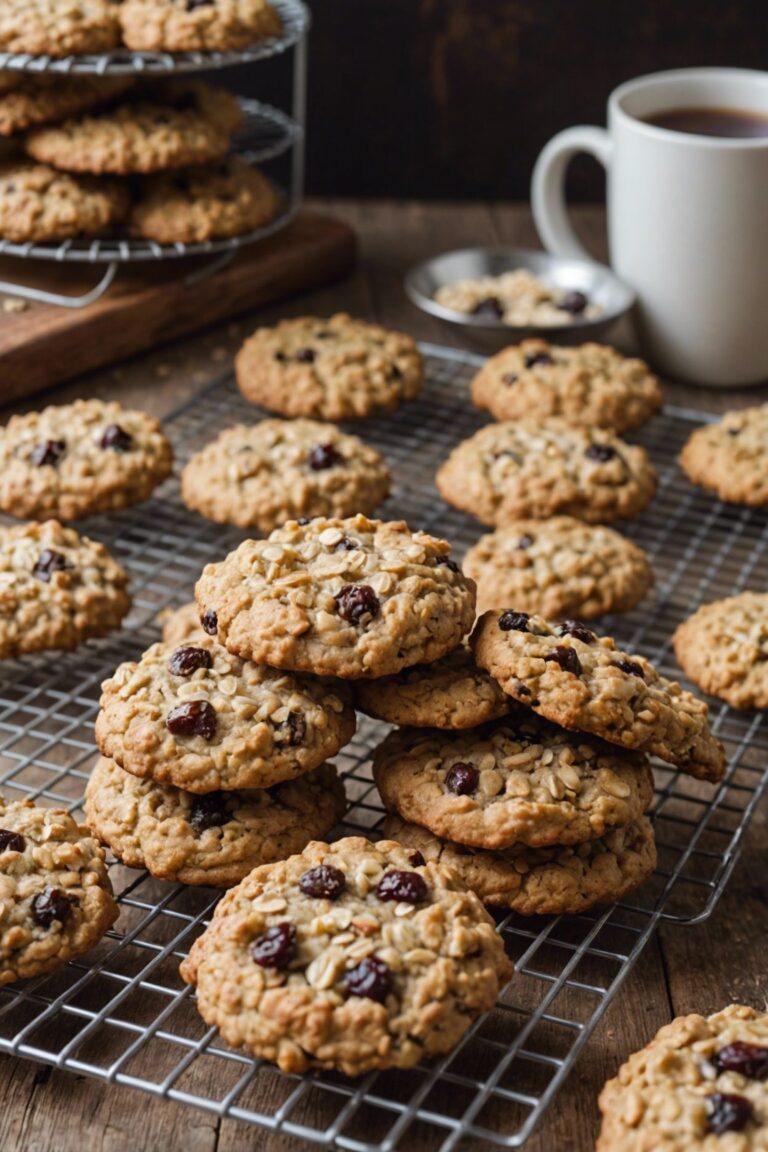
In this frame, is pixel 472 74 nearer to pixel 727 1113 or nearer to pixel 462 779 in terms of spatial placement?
pixel 462 779

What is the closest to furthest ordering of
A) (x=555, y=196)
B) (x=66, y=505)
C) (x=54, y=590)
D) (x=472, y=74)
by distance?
(x=54, y=590) → (x=66, y=505) → (x=555, y=196) → (x=472, y=74)

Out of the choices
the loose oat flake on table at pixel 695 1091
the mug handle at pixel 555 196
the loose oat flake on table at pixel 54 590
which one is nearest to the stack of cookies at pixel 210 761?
the loose oat flake on table at pixel 54 590

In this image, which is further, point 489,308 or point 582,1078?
point 489,308

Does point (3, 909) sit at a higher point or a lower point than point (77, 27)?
lower

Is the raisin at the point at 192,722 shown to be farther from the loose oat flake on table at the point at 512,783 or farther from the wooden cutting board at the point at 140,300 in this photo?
the wooden cutting board at the point at 140,300

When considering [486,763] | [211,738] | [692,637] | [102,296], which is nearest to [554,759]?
[486,763]

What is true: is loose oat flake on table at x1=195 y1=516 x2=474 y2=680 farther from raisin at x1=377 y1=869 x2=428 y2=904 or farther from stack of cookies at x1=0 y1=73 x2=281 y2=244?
stack of cookies at x1=0 y1=73 x2=281 y2=244

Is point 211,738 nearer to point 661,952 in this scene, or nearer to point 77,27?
point 661,952

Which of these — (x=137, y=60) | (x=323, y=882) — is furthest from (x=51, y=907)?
(x=137, y=60)
